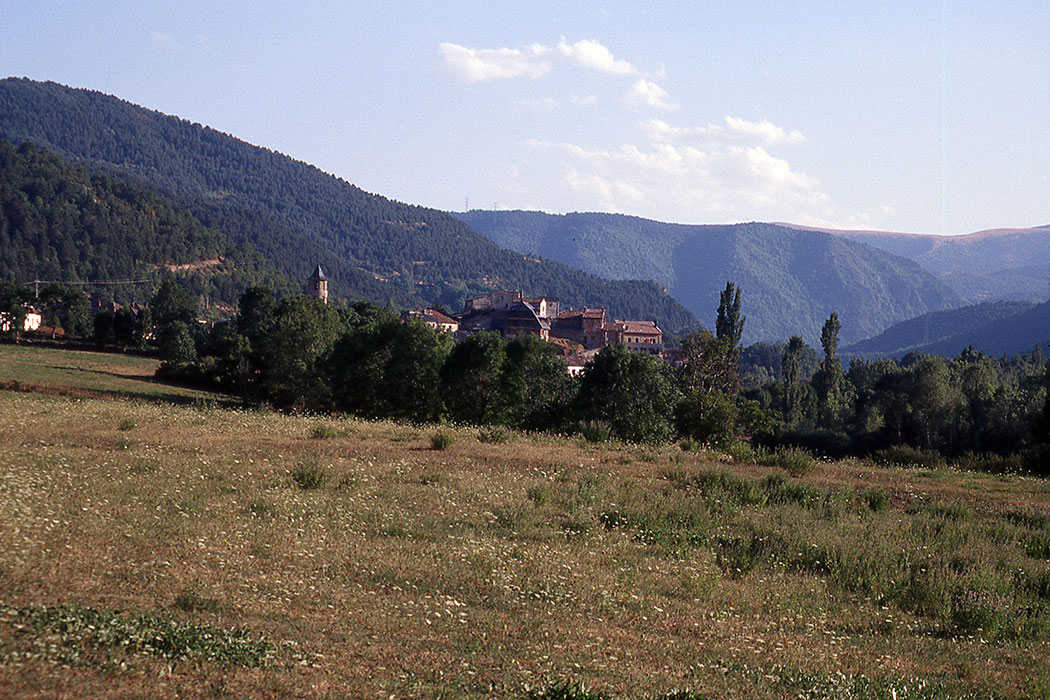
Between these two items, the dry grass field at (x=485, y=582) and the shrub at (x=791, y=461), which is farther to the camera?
the shrub at (x=791, y=461)

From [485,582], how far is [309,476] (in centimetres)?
741

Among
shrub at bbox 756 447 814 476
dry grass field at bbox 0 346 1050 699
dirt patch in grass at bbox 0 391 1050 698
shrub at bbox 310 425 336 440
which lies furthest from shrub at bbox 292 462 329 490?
shrub at bbox 756 447 814 476

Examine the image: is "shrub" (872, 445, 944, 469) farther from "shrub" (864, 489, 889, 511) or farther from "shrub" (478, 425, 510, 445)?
"shrub" (478, 425, 510, 445)

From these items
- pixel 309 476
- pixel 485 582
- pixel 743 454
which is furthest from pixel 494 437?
pixel 485 582

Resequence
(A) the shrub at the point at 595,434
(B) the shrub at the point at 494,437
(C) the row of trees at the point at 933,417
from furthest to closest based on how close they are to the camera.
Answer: (C) the row of trees at the point at 933,417 < (A) the shrub at the point at 595,434 < (B) the shrub at the point at 494,437

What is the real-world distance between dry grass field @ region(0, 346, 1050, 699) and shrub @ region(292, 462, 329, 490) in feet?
0.29

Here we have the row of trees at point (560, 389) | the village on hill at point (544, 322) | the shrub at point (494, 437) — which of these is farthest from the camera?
the village on hill at point (544, 322)

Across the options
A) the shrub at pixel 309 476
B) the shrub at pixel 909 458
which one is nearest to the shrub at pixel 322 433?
the shrub at pixel 309 476

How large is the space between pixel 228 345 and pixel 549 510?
237 ft

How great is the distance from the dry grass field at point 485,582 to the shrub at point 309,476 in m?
0.09

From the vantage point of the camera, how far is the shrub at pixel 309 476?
17.1m

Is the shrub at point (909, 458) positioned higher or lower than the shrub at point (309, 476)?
lower

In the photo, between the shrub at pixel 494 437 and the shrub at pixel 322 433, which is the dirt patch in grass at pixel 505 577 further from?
the shrub at pixel 494 437

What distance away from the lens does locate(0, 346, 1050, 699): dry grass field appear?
7551 mm
